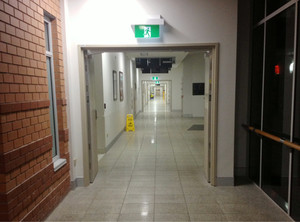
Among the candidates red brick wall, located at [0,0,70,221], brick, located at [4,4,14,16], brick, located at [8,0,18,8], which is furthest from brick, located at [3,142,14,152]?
brick, located at [8,0,18,8]

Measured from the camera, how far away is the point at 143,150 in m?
5.72

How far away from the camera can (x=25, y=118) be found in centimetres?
224

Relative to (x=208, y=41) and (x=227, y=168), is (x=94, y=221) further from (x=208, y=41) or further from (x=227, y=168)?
(x=208, y=41)

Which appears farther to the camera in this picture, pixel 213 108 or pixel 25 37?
pixel 213 108

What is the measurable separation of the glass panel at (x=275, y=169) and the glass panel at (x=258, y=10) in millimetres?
1968

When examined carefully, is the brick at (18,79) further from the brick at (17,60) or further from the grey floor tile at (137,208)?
the grey floor tile at (137,208)

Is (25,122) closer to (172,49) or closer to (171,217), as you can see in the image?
(171,217)

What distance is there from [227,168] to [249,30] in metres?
2.38

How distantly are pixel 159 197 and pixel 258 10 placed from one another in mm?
3402

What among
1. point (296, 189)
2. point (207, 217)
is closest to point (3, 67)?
point (207, 217)

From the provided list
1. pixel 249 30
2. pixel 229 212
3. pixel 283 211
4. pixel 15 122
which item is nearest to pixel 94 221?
pixel 15 122

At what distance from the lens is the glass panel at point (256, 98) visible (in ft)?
11.4

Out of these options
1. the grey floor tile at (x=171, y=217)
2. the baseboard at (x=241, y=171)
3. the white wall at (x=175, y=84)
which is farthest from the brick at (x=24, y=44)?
the white wall at (x=175, y=84)

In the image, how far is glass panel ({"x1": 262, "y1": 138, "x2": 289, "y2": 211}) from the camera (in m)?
3.09
